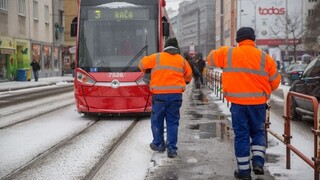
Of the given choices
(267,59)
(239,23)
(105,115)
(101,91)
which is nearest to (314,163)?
(267,59)

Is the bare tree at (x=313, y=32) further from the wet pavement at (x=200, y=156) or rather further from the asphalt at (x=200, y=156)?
the wet pavement at (x=200, y=156)

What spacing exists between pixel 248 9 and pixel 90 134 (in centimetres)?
8369

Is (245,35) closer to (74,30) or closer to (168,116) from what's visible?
(168,116)

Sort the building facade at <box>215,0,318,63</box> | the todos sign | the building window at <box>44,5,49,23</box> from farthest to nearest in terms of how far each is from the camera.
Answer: the todos sign
the building facade at <box>215,0,318,63</box>
the building window at <box>44,5,49,23</box>

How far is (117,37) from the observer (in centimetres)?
1280

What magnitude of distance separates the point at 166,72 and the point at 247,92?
1.94m

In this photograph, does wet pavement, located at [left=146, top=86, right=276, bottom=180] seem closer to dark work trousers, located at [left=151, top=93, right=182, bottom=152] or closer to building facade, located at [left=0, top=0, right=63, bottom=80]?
dark work trousers, located at [left=151, top=93, right=182, bottom=152]

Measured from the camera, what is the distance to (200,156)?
755 centimetres

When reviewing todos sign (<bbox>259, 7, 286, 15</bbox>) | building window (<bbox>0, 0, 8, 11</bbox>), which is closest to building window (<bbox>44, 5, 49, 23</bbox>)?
building window (<bbox>0, 0, 8, 11</bbox>)

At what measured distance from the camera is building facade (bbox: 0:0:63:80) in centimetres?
3484

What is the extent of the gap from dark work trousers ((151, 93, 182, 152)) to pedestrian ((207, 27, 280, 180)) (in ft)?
5.17

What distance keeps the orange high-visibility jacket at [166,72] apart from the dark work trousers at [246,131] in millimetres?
1663

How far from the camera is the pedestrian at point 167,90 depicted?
766cm

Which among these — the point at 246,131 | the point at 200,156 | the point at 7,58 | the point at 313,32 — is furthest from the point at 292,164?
the point at 313,32
